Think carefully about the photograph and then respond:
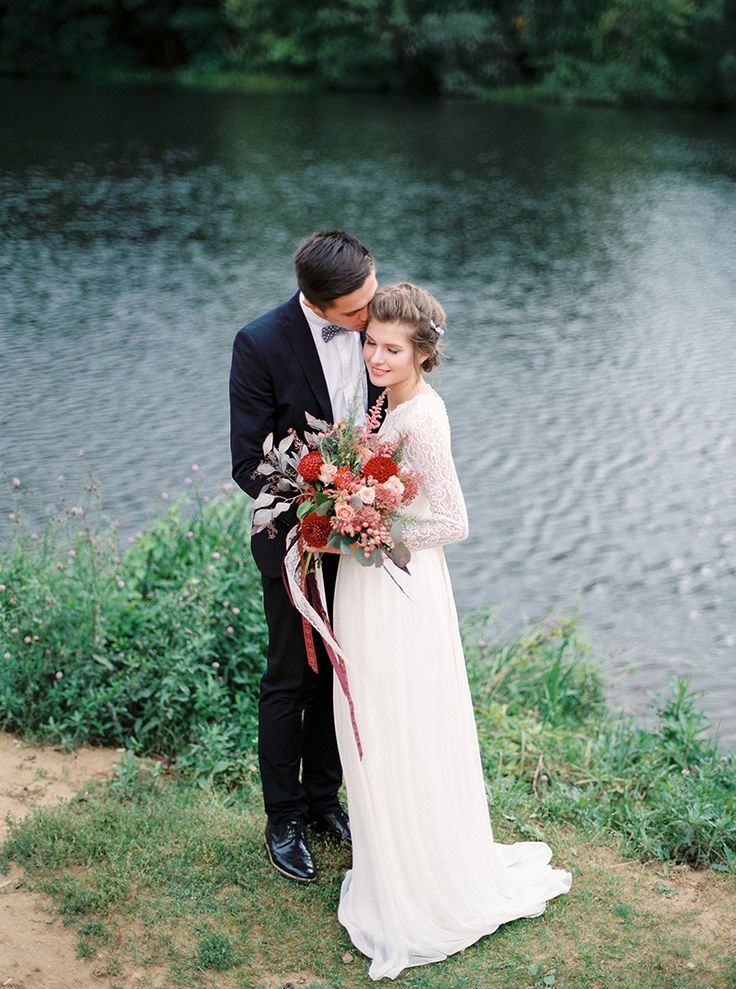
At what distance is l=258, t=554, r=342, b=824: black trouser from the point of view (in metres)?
3.61

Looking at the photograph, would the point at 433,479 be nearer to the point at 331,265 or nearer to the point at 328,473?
the point at 328,473

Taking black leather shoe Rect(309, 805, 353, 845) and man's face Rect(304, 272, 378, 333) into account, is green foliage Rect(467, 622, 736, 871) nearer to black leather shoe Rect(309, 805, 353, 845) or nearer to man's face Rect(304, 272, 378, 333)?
black leather shoe Rect(309, 805, 353, 845)

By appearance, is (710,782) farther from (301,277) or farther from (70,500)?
(70,500)

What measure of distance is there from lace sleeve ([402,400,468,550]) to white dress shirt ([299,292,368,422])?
0.80 feet

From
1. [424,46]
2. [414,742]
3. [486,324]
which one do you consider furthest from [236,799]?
[424,46]

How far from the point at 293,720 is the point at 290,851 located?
442 millimetres

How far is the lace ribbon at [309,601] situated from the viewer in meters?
3.40

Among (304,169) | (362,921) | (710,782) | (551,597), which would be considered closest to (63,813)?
(362,921)

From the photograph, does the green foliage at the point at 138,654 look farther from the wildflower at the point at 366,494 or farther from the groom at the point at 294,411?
the wildflower at the point at 366,494

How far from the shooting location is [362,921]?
3.51 m

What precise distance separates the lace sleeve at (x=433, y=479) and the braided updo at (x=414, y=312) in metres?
0.19

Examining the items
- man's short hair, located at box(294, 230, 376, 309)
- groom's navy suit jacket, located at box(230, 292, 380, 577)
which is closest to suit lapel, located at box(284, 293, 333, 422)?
groom's navy suit jacket, located at box(230, 292, 380, 577)

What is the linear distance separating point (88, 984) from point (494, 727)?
2453mm

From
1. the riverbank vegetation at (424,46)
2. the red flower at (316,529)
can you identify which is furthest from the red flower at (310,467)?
the riverbank vegetation at (424,46)
